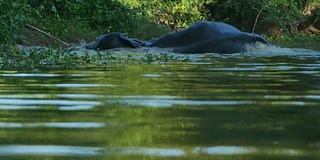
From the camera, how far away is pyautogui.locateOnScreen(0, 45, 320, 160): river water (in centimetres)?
191

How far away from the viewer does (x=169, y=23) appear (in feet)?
64.2

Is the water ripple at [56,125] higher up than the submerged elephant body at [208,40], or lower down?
higher up

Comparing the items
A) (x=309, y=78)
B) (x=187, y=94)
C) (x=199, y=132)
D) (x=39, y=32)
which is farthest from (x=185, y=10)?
(x=199, y=132)

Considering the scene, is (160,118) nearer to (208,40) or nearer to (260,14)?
(208,40)

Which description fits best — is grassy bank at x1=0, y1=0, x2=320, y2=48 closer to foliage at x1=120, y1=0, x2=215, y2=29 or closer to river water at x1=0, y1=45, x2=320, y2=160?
foliage at x1=120, y1=0, x2=215, y2=29

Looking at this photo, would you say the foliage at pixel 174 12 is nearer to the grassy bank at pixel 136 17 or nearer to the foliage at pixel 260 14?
the grassy bank at pixel 136 17

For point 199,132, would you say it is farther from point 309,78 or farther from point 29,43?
point 29,43

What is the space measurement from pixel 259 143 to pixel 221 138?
0.40 ft

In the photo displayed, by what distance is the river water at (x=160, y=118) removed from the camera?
6.26 feet

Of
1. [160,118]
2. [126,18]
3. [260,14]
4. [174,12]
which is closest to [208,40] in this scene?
[126,18]

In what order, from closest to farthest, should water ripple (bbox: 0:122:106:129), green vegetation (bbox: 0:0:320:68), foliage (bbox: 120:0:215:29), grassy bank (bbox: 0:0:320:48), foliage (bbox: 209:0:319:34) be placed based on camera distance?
1. water ripple (bbox: 0:122:106:129)
2. green vegetation (bbox: 0:0:320:68)
3. grassy bank (bbox: 0:0:320:48)
4. foliage (bbox: 120:0:215:29)
5. foliage (bbox: 209:0:319:34)

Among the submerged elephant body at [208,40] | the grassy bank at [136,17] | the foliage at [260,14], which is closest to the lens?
the submerged elephant body at [208,40]

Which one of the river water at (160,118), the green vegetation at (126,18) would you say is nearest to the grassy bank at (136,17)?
the green vegetation at (126,18)

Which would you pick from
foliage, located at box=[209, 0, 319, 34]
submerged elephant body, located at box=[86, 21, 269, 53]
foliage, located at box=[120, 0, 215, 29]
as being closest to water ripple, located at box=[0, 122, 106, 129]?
submerged elephant body, located at box=[86, 21, 269, 53]
